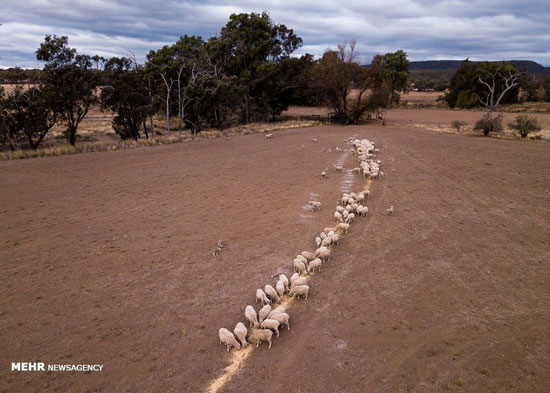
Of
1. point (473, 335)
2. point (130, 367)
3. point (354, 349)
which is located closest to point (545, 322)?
point (473, 335)

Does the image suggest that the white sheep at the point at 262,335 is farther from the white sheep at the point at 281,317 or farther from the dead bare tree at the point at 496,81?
the dead bare tree at the point at 496,81

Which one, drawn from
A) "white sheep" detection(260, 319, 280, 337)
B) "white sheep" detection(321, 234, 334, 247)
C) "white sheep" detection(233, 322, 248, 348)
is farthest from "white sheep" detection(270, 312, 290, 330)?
"white sheep" detection(321, 234, 334, 247)

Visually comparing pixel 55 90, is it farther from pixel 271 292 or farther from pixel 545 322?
pixel 545 322

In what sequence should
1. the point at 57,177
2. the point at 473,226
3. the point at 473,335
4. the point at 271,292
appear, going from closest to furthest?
the point at 473,335 < the point at 271,292 < the point at 473,226 < the point at 57,177

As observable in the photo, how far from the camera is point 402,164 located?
73.7 ft

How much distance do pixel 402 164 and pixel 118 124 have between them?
30.0 metres

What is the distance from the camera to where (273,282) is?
357 inches

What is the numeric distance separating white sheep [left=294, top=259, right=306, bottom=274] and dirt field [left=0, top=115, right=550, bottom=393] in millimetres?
414

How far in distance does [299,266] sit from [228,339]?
3.22m

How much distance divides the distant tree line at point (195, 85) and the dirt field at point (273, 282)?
1612cm

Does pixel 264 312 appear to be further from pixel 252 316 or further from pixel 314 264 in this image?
pixel 314 264

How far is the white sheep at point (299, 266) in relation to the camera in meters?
9.43

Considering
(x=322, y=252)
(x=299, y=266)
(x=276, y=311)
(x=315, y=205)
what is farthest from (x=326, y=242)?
(x=315, y=205)

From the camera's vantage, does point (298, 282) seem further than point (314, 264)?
No
